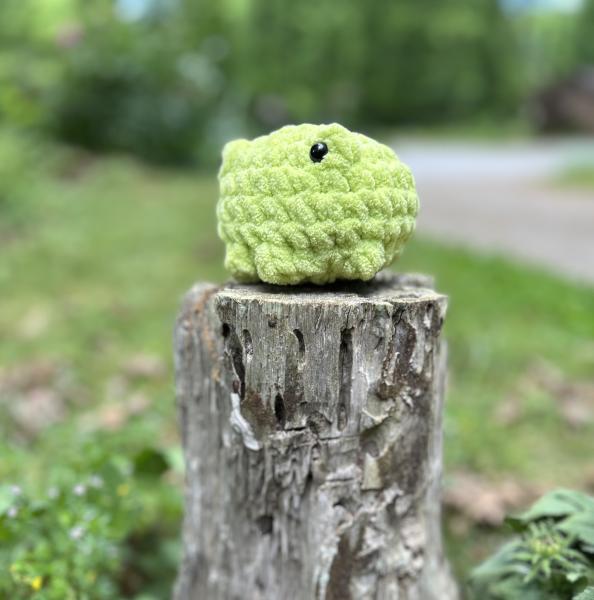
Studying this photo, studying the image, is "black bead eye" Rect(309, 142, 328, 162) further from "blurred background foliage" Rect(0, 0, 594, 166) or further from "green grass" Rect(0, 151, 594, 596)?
"blurred background foliage" Rect(0, 0, 594, 166)

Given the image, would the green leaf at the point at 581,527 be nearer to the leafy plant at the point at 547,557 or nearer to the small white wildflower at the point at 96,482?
the leafy plant at the point at 547,557

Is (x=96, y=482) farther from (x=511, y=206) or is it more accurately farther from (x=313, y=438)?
(x=511, y=206)

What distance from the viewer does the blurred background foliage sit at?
30.5 ft

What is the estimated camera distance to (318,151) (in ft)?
5.28

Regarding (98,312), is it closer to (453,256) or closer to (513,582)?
(453,256)

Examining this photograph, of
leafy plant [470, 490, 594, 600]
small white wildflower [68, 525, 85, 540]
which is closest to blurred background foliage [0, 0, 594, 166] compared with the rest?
small white wildflower [68, 525, 85, 540]

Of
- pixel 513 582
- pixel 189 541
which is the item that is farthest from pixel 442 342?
pixel 189 541

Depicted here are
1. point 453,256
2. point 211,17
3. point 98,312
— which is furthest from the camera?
point 211,17

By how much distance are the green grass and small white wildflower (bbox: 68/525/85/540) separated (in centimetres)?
65

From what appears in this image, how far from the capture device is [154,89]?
9.48 meters

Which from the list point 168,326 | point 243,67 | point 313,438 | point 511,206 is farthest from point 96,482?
point 243,67

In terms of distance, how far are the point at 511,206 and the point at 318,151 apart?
7.67 metres

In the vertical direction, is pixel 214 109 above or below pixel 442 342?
above

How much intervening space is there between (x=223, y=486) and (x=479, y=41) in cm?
2241
